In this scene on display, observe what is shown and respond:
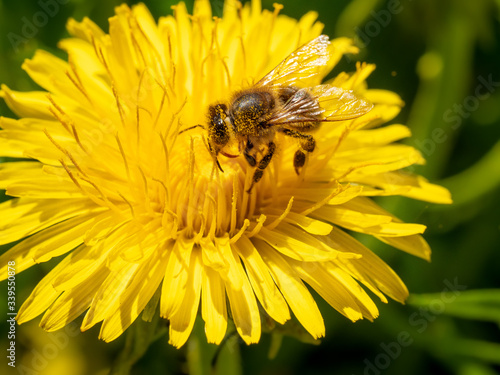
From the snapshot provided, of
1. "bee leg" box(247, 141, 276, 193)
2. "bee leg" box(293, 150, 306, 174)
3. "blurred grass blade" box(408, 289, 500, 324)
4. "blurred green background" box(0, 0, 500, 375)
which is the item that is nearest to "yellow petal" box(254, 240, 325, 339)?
"bee leg" box(247, 141, 276, 193)

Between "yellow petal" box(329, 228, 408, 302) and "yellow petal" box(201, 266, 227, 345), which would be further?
"yellow petal" box(329, 228, 408, 302)

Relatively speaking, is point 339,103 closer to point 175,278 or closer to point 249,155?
point 249,155

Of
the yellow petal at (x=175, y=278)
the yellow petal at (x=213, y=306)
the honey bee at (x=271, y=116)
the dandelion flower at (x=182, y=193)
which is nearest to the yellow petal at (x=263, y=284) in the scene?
the dandelion flower at (x=182, y=193)

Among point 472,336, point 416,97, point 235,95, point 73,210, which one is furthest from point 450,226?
point 73,210

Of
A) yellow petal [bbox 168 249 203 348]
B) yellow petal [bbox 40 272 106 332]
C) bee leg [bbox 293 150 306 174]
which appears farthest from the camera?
bee leg [bbox 293 150 306 174]

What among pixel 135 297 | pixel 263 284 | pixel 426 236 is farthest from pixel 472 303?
pixel 135 297

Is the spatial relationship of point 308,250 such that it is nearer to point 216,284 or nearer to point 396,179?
point 216,284

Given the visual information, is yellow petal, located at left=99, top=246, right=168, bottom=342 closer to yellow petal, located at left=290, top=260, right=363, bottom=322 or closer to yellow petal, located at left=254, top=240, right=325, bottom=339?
yellow petal, located at left=254, top=240, right=325, bottom=339
